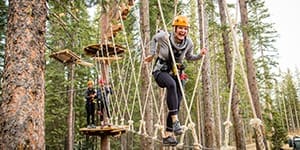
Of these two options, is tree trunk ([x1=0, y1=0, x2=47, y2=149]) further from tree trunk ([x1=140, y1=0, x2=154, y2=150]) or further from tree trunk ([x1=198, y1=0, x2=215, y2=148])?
tree trunk ([x1=198, y1=0, x2=215, y2=148])

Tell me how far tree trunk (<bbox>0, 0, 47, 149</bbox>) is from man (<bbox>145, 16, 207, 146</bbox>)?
121cm

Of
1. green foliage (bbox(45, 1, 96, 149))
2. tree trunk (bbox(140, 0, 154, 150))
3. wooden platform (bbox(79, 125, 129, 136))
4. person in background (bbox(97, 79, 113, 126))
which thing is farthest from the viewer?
green foliage (bbox(45, 1, 96, 149))

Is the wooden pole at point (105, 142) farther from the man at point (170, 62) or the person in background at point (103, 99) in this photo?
the man at point (170, 62)

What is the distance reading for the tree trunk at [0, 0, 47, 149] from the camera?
9.12 feet

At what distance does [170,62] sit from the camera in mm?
3479

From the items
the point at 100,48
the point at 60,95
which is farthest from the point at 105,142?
the point at 60,95

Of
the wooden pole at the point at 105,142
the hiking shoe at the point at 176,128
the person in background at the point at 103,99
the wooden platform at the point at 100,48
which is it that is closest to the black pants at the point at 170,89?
the hiking shoe at the point at 176,128

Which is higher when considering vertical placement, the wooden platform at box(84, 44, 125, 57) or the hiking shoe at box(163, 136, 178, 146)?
the wooden platform at box(84, 44, 125, 57)

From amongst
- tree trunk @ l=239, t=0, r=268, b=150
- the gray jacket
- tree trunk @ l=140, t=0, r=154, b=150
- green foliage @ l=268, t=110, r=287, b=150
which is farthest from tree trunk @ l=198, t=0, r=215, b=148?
green foliage @ l=268, t=110, r=287, b=150

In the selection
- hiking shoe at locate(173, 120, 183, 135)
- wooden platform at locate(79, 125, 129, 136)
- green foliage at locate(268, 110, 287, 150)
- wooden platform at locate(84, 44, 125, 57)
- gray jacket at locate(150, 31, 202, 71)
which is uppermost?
wooden platform at locate(84, 44, 125, 57)

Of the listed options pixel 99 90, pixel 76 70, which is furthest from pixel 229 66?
pixel 76 70

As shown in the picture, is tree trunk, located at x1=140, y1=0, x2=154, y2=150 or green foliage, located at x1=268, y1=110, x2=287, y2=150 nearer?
tree trunk, located at x1=140, y1=0, x2=154, y2=150

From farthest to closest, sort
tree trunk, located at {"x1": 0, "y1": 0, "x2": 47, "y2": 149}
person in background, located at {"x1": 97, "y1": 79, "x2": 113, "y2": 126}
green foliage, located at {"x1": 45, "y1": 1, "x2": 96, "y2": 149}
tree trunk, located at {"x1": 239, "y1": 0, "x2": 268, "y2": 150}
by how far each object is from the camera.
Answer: green foliage, located at {"x1": 45, "y1": 1, "x2": 96, "y2": 149} < tree trunk, located at {"x1": 239, "y1": 0, "x2": 268, "y2": 150} < person in background, located at {"x1": 97, "y1": 79, "x2": 113, "y2": 126} < tree trunk, located at {"x1": 0, "y1": 0, "x2": 47, "y2": 149}

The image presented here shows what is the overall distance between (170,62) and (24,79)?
1.51 m
